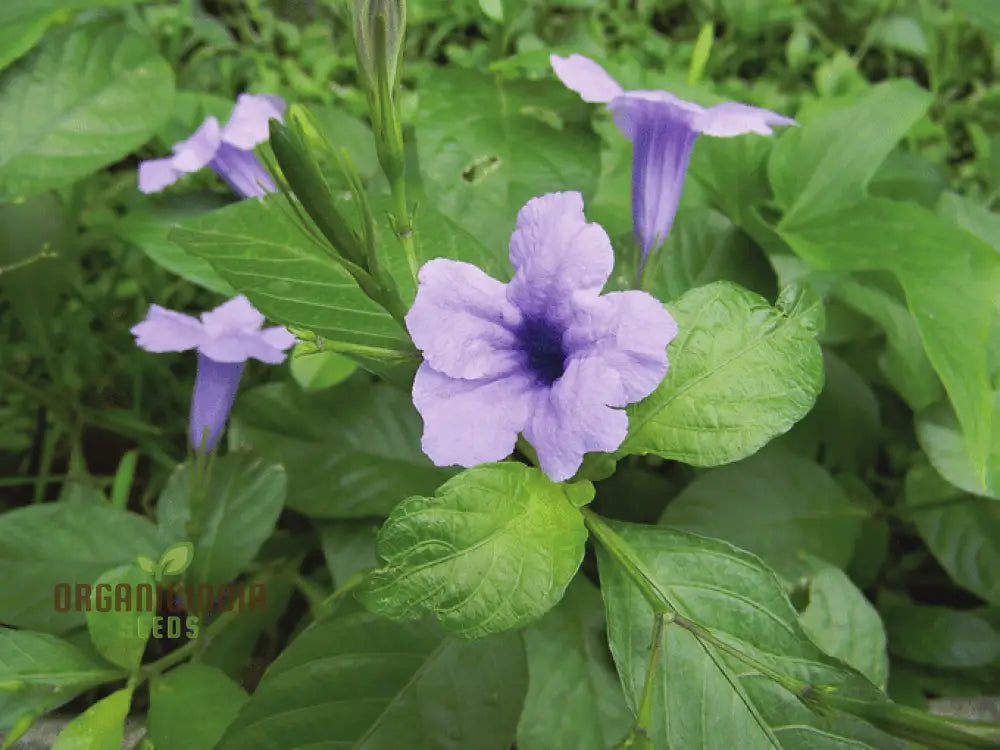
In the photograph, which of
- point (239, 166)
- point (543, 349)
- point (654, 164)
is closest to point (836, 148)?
point (654, 164)

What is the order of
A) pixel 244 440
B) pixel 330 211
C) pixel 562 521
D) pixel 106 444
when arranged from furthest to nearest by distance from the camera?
pixel 106 444, pixel 244 440, pixel 562 521, pixel 330 211

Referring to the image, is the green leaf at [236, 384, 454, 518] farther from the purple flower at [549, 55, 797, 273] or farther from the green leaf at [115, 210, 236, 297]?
the purple flower at [549, 55, 797, 273]

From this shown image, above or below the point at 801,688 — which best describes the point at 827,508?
below

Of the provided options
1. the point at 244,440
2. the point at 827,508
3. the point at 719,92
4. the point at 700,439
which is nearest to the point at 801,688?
the point at 700,439

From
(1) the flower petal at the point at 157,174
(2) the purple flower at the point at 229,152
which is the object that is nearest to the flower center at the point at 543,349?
(2) the purple flower at the point at 229,152

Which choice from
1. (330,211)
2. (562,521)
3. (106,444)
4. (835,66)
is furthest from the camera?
(835,66)

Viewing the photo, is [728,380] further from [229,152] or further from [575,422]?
[229,152]

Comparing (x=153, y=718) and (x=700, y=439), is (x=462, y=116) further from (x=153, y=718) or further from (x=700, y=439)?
(x=153, y=718)
